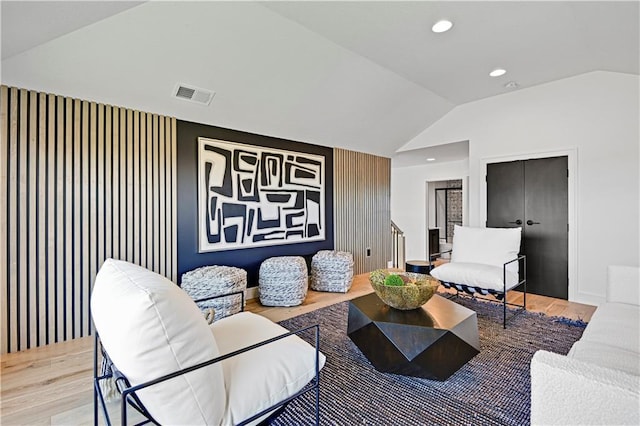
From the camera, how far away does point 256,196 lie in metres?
4.24

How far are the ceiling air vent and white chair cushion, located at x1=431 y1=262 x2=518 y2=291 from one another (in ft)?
10.4

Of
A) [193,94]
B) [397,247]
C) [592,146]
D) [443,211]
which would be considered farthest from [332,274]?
[443,211]

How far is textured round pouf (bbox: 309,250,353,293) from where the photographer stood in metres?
4.43

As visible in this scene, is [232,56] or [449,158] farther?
[449,158]

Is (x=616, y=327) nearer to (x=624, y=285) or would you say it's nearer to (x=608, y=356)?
(x=608, y=356)

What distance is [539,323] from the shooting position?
10.5 ft

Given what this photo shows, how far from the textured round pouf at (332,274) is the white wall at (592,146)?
2.81 metres

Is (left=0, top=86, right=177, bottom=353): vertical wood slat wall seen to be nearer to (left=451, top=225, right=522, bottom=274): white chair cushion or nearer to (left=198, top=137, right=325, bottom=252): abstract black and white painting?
(left=198, top=137, right=325, bottom=252): abstract black and white painting

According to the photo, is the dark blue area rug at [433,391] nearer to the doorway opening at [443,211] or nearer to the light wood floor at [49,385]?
the light wood floor at [49,385]

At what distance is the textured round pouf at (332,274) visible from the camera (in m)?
4.43

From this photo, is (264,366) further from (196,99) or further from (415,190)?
(415,190)

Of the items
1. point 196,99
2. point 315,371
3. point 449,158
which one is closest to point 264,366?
point 315,371

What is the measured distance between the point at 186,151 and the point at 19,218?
159 centimetres

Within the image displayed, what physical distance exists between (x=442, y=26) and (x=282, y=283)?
308cm
